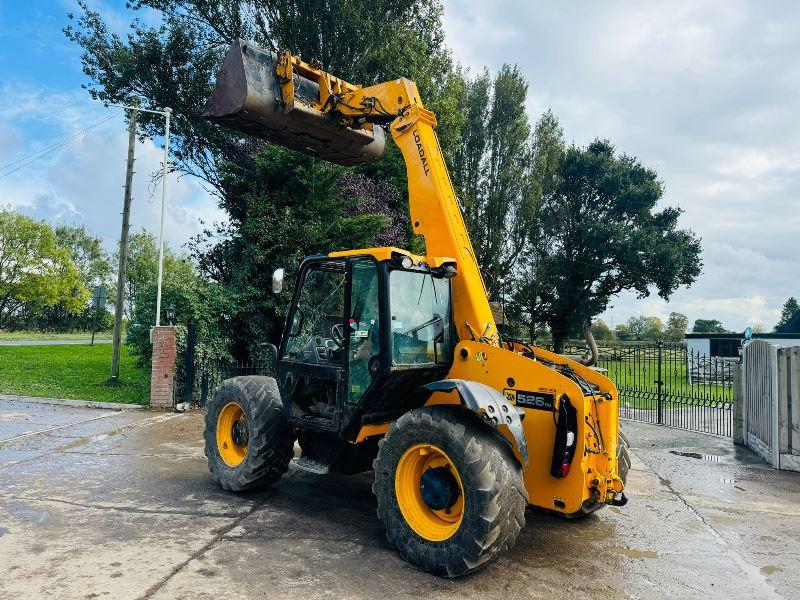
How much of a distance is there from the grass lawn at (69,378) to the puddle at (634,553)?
10474mm

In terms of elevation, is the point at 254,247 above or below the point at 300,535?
above

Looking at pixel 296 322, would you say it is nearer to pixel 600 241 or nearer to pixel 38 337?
pixel 600 241

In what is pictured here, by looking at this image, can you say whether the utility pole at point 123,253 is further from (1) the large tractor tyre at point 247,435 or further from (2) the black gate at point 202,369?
(1) the large tractor tyre at point 247,435

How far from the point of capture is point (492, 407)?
417 cm

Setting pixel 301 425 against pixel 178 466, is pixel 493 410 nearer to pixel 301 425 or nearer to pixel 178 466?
pixel 301 425

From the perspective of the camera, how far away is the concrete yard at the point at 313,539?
3.86 meters

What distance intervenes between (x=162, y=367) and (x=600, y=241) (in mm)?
27614

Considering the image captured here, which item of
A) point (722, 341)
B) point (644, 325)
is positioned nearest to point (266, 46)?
point (722, 341)

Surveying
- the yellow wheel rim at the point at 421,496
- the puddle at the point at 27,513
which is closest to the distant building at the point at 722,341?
the yellow wheel rim at the point at 421,496

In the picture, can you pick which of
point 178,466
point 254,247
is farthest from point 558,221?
point 178,466

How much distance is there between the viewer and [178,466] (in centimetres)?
701

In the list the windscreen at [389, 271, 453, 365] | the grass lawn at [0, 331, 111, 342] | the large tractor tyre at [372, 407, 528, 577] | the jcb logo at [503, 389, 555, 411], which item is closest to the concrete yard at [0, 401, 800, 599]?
the large tractor tyre at [372, 407, 528, 577]

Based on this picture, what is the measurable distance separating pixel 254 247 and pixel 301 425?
918 cm

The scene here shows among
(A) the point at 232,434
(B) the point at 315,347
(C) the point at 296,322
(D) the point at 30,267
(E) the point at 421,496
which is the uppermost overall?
(D) the point at 30,267
